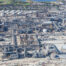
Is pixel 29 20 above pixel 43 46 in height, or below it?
above

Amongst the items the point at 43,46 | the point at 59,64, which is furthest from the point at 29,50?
Result: the point at 59,64

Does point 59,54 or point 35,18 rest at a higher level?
point 35,18

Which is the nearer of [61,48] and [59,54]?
[59,54]

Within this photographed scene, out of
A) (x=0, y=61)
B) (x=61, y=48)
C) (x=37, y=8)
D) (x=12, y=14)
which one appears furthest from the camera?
(x=37, y=8)

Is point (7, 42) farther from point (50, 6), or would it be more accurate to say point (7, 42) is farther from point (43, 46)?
point (50, 6)

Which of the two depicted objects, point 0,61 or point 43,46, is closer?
point 0,61

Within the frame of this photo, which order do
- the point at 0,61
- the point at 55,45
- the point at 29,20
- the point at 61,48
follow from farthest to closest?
the point at 29,20, the point at 55,45, the point at 61,48, the point at 0,61

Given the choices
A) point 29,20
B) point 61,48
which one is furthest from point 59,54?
point 29,20

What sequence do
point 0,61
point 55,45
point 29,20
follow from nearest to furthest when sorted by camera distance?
1. point 0,61
2. point 55,45
3. point 29,20

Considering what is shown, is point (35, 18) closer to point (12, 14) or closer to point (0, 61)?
point (12, 14)
